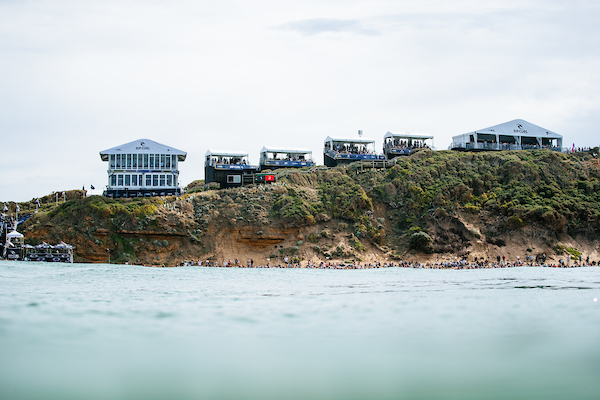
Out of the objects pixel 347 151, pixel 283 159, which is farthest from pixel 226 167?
pixel 347 151

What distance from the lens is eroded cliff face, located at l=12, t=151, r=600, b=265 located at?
5594cm

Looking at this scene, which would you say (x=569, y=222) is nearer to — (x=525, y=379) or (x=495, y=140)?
(x=495, y=140)

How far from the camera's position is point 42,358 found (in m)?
12.1

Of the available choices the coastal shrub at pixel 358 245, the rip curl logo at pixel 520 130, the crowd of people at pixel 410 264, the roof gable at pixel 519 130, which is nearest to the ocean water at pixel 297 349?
the crowd of people at pixel 410 264

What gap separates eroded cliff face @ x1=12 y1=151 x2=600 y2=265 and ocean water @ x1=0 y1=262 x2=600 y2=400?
35.9 meters

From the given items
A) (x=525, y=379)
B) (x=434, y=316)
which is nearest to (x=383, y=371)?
(x=525, y=379)

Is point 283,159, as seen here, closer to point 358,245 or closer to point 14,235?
point 358,245

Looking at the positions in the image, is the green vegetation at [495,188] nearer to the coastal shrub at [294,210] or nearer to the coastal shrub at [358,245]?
the coastal shrub at [358,245]

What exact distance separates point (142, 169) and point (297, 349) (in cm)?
6113

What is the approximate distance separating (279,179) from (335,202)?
895 cm

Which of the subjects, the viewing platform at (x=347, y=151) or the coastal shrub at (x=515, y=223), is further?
the viewing platform at (x=347, y=151)

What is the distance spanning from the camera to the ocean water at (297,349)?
34.8 feet

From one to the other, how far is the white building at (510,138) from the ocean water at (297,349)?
5983 centimetres

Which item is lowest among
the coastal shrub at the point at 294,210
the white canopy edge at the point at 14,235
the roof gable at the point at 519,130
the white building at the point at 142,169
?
the white canopy edge at the point at 14,235
